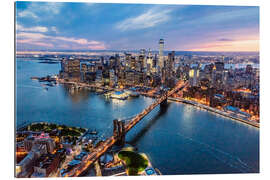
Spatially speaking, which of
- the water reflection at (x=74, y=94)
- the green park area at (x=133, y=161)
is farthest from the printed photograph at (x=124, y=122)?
the water reflection at (x=74, y=94)

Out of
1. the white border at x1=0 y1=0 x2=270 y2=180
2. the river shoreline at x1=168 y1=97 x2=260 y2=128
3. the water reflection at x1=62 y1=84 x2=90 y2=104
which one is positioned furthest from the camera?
the water reflection at x1=62 y1=84 x2=90 y2=104

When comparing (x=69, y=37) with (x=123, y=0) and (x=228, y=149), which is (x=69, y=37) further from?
(x=228, y=149)

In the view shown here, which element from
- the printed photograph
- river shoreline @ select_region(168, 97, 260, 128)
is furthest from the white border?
river shoreline @ select_region(168, 97, 260, 128)

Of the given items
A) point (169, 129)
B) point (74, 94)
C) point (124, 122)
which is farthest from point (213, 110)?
point (74, 94)

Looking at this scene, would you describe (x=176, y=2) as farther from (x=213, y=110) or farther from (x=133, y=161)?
(x=213, y=110)

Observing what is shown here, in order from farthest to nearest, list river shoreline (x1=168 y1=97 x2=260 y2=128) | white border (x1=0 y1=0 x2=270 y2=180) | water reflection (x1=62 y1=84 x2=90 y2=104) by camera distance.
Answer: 1. water reflection (x1=62 y1=84 x2=90 y2=104)
2. river shoreline (x1=168 y1=97 x2=260 y2=128)
3. white border (x1=0 y1=0 x2=270 y2=180)

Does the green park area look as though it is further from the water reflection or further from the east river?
the water reflection
